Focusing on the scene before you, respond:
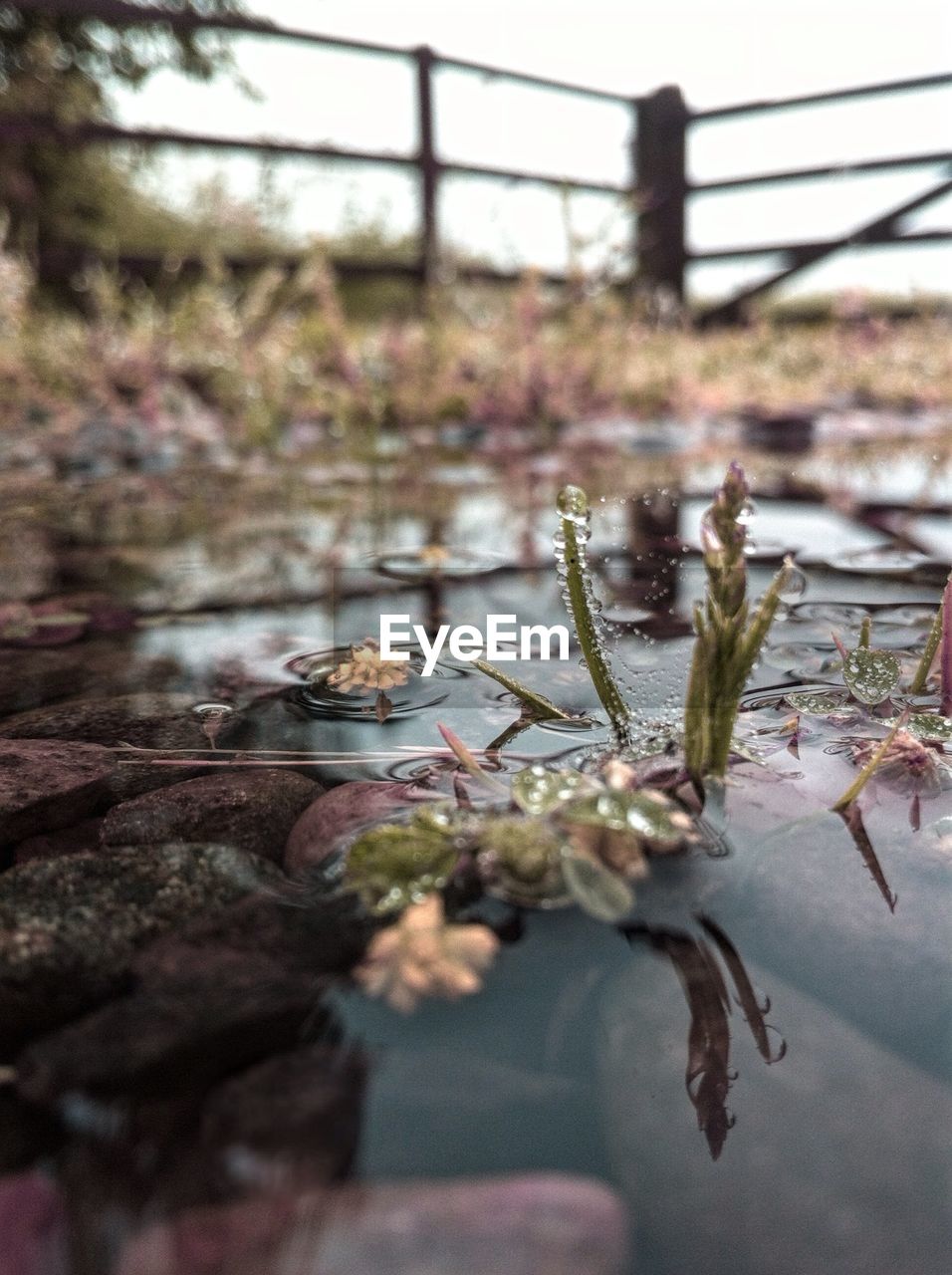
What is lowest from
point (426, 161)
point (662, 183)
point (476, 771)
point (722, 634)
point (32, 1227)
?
point (32, 1227)

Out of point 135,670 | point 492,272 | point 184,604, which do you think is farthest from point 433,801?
point 492,272

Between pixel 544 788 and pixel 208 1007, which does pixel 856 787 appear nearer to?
pixel 544 788

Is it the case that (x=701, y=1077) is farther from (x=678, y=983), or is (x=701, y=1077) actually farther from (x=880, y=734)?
(x=880, y=734)

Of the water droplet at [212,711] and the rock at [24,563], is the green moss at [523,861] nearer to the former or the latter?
the water droplet at [212,711]

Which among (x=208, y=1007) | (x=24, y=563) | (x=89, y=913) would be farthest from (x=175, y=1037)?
(x=24, y=563)

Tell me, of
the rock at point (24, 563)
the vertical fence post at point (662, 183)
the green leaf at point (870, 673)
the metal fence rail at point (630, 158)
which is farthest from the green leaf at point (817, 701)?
the vertical fence post at point (662, 183)

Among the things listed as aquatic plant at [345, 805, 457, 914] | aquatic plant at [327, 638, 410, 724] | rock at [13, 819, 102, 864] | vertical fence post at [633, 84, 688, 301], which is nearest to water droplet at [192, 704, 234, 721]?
aquatic plant at [327, 638, 410, 724]
